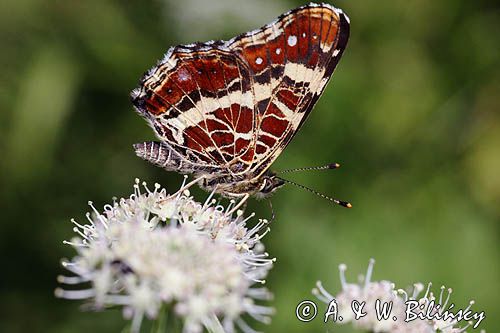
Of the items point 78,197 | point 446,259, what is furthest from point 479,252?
point 78,197

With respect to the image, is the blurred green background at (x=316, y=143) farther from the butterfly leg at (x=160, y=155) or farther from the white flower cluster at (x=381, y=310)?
the white flower cluster at (x=381, y=310)

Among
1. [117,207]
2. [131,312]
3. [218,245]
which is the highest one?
[117,207]

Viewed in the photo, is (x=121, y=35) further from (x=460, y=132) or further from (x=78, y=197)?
(x=460, y=132)

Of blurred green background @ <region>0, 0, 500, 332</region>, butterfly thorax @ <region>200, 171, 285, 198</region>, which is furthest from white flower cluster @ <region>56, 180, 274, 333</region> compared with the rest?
blurred green background @ <region>0, 0, 500, 332</region>

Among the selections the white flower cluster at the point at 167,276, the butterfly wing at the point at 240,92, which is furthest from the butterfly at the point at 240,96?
the white flower cluster at the point at 167,276

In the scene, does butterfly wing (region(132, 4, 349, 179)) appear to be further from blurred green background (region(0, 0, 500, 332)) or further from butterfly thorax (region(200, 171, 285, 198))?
blurred green background (region(0, 0, 500, 332))

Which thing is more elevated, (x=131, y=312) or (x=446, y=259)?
(x=446, y=259)
